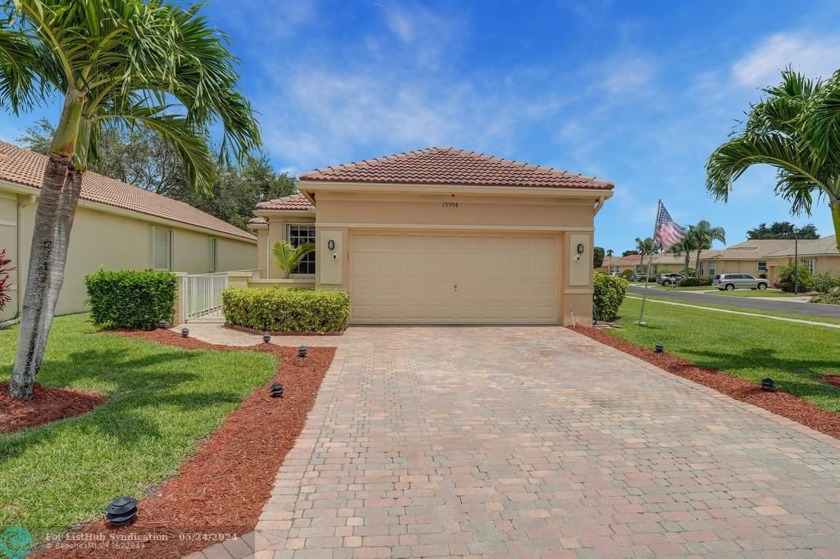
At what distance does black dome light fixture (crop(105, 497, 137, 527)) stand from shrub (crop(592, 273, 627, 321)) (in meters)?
11.6

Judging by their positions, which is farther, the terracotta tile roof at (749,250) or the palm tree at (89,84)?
the terracotta tile roof at (749,250)

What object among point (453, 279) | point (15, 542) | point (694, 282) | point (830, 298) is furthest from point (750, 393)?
point (694, 282)

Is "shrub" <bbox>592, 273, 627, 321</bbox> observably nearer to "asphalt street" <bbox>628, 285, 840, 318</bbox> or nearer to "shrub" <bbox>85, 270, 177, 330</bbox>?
"asphalt street" <bbox>628, 285, 840, 318</bbox>

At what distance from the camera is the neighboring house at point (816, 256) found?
3662 centimetres

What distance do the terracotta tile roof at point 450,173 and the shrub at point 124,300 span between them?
4.50 m

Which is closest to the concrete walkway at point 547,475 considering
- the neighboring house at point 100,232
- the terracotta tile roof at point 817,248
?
the neighboring house at point 100,232

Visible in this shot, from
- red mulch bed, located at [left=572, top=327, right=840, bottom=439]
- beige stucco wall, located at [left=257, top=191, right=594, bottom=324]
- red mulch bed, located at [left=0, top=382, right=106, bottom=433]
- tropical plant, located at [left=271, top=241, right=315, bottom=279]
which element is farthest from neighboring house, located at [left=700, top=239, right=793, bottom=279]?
red mulch bed, located at [left=0, top=382, right=106, bottom=433]

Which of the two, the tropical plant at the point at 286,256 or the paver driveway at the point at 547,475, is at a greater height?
the tropical plant at the point at 286,256

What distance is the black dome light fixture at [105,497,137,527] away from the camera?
2.68m

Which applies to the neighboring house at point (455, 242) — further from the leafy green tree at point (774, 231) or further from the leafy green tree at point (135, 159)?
the leafy green tree at point (774, 231)

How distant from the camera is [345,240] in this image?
11.2 metres

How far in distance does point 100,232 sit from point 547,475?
51.3 ft

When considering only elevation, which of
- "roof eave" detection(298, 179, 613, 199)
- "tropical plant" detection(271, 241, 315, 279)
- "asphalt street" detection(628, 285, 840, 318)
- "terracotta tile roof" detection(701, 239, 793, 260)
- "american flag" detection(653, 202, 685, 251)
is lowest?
"asphalt street" detection(628, 285, 840, 318)

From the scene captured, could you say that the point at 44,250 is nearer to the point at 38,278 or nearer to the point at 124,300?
the point at 38,278
